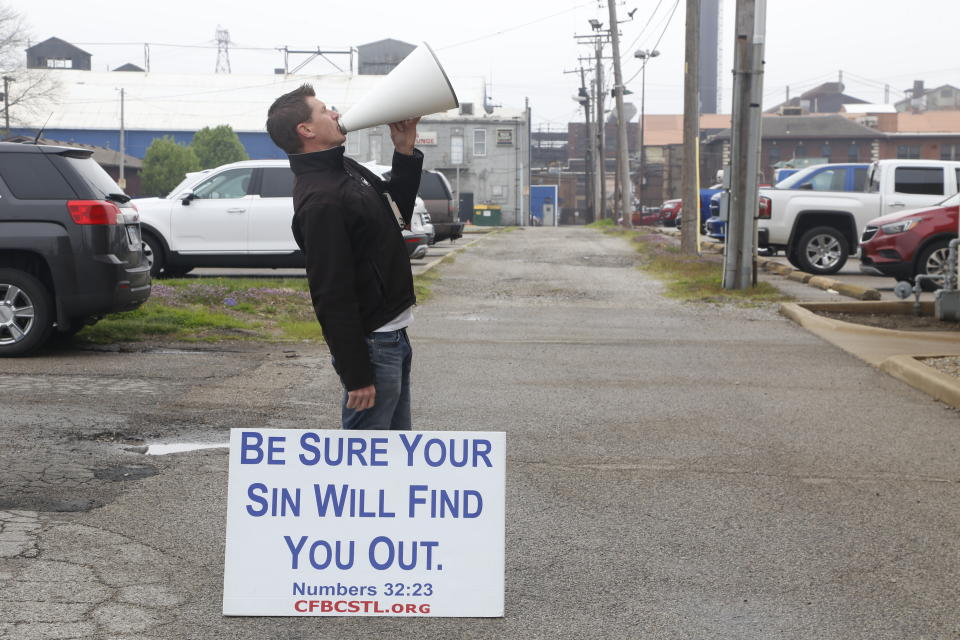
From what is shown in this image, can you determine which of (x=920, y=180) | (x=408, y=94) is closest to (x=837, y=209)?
(x=920, y=180)

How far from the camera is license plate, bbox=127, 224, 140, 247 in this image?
1026 cm

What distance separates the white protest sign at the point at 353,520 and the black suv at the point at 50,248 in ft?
20.5

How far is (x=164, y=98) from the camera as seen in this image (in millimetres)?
95562

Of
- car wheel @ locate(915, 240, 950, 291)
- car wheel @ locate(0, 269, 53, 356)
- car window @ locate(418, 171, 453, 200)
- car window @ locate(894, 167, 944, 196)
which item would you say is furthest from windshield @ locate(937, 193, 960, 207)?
car window @ locate(418, 171, 453, 200)

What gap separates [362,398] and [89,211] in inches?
258

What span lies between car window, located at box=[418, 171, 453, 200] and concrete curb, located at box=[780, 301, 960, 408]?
44.4ft

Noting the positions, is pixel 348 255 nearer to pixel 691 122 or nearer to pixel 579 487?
pixel 579 487

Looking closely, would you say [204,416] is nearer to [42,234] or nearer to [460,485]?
[42,234]

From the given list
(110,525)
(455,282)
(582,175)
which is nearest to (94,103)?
(582,175)

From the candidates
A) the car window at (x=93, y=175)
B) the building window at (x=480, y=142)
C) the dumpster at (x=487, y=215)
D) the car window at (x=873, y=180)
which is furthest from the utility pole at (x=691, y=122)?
the building window at (x=480, y=142)

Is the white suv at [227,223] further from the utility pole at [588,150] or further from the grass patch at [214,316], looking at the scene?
the utility pole at [588,150]

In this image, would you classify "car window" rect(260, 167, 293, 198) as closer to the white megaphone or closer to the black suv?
the black suv

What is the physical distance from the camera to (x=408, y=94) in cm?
390

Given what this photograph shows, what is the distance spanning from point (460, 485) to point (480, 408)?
13.3 feet
